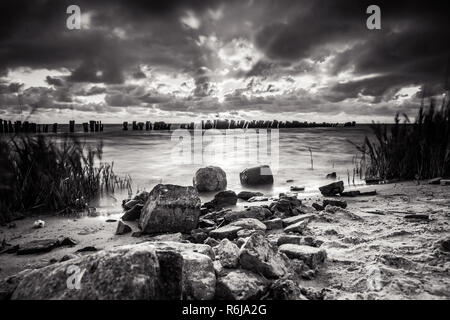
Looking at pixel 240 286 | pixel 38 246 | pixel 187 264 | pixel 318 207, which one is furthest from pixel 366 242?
pixel 38 246

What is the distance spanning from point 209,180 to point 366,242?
4351mm

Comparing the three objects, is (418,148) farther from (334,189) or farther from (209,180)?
(209,180)

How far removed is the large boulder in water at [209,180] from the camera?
696 centimetres

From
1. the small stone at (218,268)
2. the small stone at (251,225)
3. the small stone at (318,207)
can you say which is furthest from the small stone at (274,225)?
the small stone at (218,268)

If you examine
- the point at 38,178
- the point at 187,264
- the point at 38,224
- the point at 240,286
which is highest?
the point at 38,178

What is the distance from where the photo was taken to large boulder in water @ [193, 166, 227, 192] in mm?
6961

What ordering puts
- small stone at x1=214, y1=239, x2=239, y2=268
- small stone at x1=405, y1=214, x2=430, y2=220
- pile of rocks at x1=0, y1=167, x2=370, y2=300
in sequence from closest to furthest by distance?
pile of rocks at x1=0, y1=167, x2=370, y2=300, small stone at x1=214, y1=239, x2=239, y2=268, small stone at x1=405, y1=214, x2=430, y2=220

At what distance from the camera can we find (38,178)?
5023 millimetres

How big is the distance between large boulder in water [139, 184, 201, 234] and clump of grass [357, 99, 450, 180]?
5216 mm

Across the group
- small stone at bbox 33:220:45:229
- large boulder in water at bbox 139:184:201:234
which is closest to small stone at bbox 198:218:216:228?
large boulder in water at bbox 139:184:201:234

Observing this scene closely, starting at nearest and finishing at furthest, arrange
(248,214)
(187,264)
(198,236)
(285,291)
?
1. (285,291)
2. (187,264)
3. (198,236)
4. (248,214)

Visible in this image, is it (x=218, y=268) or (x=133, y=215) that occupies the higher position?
(x=218, y=268)

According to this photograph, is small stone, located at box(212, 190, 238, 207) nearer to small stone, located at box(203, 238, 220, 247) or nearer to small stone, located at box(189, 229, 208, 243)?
small stone, located at box(189, 229, 208, 243)
